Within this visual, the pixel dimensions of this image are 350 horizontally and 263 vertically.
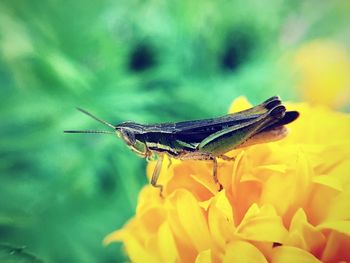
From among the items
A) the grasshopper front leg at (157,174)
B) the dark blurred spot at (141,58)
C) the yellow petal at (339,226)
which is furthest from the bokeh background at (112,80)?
the yellow petal at (339,226)

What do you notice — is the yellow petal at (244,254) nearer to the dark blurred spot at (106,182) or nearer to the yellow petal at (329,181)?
the yellow petal at (329,181)

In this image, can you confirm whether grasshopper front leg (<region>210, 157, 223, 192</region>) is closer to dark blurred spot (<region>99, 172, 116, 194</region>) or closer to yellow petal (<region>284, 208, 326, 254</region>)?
yellow petal (<region>284, 208, 326, 254</region>)

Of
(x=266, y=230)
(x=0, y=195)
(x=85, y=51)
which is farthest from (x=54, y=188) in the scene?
(x=266, y=230)

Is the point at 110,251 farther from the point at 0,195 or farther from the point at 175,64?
the point at 175,64

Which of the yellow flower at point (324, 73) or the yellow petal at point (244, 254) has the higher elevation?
the yellow flower at point (324, 73)

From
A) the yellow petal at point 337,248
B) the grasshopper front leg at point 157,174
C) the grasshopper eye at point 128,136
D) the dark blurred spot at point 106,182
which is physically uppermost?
the dark blurred spot at point 106,182

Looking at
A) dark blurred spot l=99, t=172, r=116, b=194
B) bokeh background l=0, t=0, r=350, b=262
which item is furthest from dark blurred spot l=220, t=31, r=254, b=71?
dark blurred spot l=99, t=172, r=116, b=194
